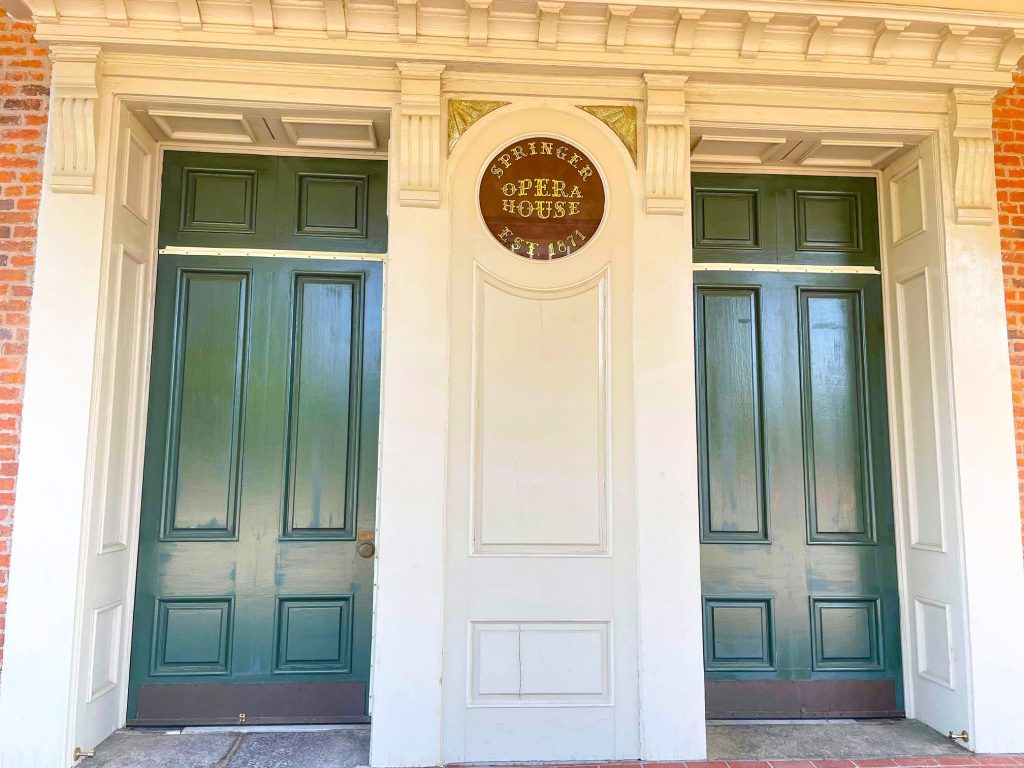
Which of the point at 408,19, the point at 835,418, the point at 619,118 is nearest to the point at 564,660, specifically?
the point at 835,418

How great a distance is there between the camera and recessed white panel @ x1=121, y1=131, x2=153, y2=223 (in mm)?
3982

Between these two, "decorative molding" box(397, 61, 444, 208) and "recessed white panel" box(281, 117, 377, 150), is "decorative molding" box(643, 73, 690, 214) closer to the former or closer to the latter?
"decorative molding" box(397, 61, 444, 208)

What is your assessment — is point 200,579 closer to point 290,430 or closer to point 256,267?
point 290,430

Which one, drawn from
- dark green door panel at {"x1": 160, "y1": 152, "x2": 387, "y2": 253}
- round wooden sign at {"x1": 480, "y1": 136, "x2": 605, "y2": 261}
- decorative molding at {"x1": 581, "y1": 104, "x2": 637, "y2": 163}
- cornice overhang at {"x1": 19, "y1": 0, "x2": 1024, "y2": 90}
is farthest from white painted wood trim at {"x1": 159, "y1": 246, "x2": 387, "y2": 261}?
decorative molding at {"x1": 581, "y1": 104, "x2": 637, "y2": 163}

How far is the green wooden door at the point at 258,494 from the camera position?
4133 millimetres

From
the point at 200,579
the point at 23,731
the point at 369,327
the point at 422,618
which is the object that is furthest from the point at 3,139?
the point at 422,618

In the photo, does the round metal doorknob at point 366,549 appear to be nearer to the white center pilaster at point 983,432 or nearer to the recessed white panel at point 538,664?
the recessed white panel at point 538,664

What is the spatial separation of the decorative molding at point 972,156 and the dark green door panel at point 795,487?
27.3 inches

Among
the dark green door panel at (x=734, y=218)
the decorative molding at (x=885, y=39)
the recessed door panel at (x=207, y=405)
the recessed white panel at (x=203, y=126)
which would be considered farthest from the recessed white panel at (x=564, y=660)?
the decorative molding at (x=885, y=39)

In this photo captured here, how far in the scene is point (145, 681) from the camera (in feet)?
13.4

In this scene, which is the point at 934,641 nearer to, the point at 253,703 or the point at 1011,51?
the point at 1011,51

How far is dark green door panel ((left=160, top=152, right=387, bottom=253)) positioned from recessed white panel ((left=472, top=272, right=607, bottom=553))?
3.57 feet

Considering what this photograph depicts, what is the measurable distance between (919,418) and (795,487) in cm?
83

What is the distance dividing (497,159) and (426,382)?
1.31 meters
